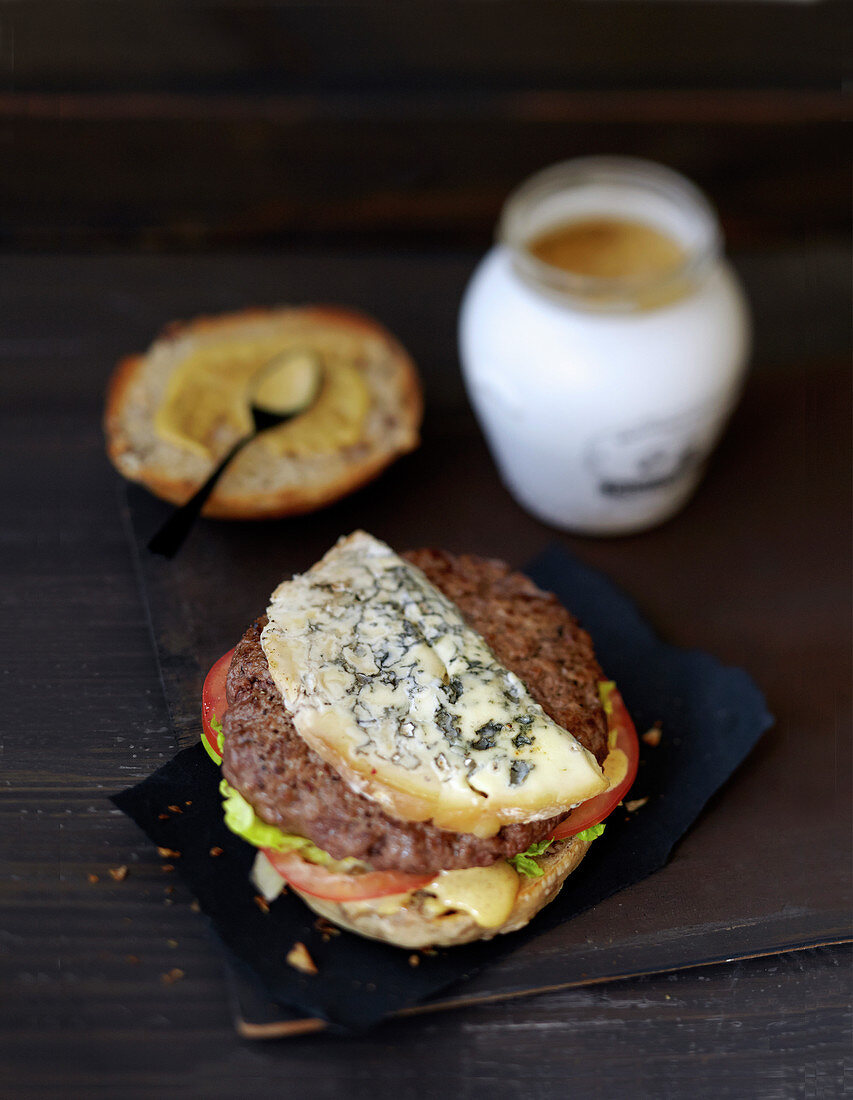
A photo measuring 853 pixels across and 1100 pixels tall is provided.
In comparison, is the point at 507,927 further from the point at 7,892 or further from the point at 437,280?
the point at 437,280

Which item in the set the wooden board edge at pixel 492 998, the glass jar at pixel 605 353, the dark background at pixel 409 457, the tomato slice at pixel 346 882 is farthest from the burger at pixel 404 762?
the glass jar at pixel 605 353

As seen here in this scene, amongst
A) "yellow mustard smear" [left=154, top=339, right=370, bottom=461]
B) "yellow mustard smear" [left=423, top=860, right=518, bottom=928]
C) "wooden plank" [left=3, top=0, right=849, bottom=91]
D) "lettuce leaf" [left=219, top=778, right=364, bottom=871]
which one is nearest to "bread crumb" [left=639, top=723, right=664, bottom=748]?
"yellow mustard smear" [left=423, top=860, right=518, bottom=928]

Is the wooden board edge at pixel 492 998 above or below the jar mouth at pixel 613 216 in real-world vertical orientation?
below

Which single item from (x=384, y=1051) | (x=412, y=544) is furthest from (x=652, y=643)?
(x=384, y=1051)

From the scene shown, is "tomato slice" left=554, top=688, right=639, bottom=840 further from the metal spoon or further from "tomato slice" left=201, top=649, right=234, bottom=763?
the metal spoon

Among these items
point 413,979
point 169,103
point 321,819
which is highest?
point 169,103

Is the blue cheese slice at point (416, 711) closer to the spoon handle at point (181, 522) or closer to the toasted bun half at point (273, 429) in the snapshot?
the spoon handle at point (181, 522)

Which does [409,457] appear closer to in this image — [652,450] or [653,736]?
[652,450]
